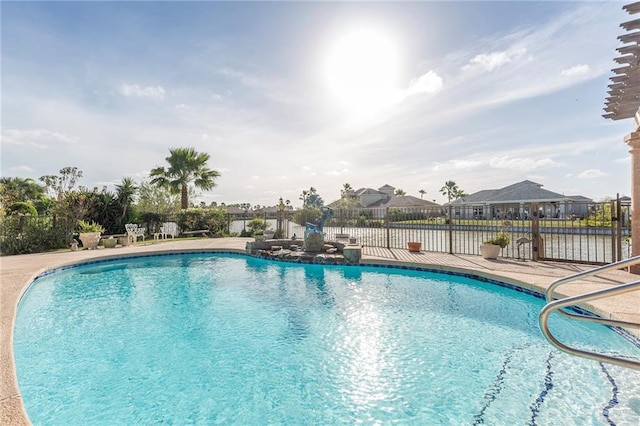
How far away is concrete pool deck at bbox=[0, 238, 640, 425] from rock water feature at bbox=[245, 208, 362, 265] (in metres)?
0.54

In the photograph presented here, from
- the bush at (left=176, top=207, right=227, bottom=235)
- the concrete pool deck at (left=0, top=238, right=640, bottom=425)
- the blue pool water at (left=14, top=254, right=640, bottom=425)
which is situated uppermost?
the bush at (left=176, top=207, right=227, bottom=235)

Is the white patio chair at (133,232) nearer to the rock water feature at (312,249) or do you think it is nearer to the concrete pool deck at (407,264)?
the concrete pool deck at (407,264)

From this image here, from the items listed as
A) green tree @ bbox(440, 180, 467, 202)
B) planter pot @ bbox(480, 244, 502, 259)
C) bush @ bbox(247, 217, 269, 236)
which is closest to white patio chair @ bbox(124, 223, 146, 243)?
bush @ bbox(247, 217, 269, 236)

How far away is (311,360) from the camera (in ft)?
12.3

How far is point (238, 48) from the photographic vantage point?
9.55 metres

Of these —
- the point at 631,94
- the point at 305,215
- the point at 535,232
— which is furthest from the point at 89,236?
the point at 631,94

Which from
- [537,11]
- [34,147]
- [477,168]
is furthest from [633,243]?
[34,147]

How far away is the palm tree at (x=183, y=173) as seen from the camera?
A: 16.8m

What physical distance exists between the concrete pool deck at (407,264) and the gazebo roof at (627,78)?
3.19m

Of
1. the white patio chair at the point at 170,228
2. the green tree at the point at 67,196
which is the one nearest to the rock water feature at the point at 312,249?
the white patio chair at the point at 170,228

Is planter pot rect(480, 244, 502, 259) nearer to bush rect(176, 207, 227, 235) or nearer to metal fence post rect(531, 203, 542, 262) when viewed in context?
metal fence post rect(531, 203, 542, 262)

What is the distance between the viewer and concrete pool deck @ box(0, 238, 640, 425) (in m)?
2.66

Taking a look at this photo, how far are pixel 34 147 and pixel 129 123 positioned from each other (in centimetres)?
364

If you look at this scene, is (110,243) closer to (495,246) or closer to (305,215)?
→ (305,215)
